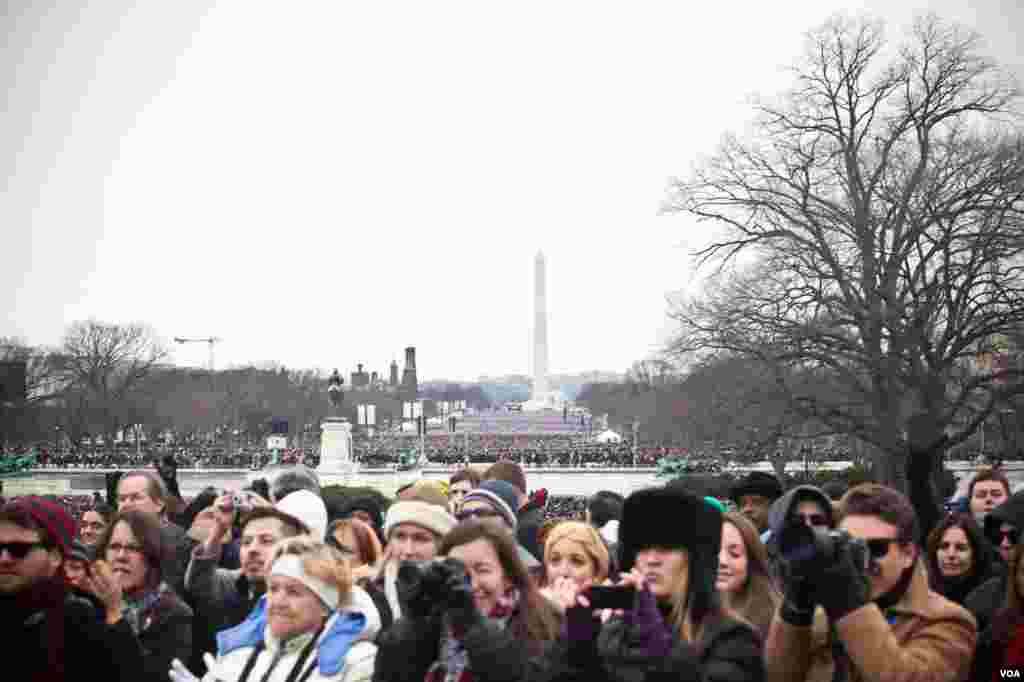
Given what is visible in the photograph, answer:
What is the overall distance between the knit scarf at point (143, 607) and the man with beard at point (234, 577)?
1.74ft

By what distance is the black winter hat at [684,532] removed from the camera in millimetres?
4773

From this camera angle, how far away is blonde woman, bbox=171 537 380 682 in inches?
211

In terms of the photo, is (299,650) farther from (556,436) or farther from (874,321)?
(556,436)

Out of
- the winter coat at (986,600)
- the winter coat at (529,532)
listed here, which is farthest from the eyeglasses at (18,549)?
the winter coat at (986,600)

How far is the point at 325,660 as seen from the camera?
5.34 meters

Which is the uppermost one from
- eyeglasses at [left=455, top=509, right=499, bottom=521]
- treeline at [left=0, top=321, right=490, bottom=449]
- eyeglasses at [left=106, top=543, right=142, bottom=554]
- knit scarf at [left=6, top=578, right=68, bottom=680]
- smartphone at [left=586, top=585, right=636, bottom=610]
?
treeline at [left=0, top=321, right=490, bottom=449]

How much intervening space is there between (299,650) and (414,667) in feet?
2.94

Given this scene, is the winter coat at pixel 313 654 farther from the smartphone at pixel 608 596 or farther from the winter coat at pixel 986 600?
the winter coat at pixel 986 600

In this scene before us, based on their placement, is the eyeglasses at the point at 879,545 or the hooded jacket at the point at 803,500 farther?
the hooded jacket at the point at 803,500

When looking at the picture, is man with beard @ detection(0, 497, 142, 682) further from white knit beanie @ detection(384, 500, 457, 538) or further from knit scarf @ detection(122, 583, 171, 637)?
white knit beanie @ detection(384, 500, 457, 538)

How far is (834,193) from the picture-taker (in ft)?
94.4

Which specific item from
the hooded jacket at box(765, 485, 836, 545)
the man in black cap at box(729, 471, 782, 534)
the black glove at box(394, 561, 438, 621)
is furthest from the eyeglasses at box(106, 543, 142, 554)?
the man in black cap at box(729, 471, 782, 534)

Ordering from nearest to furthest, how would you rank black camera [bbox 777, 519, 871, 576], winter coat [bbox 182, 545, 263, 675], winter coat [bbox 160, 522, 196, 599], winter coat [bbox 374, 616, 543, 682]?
black camera [bbox 777, 519, 871, 576] → winter coat [bbox 374, 616, 543, 682] → winter coat [bbox 182, 545, 263, 675] → winter coat [bbox 160, 522, 196, 599]

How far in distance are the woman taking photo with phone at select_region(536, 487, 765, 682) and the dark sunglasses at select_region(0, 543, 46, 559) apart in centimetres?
226
